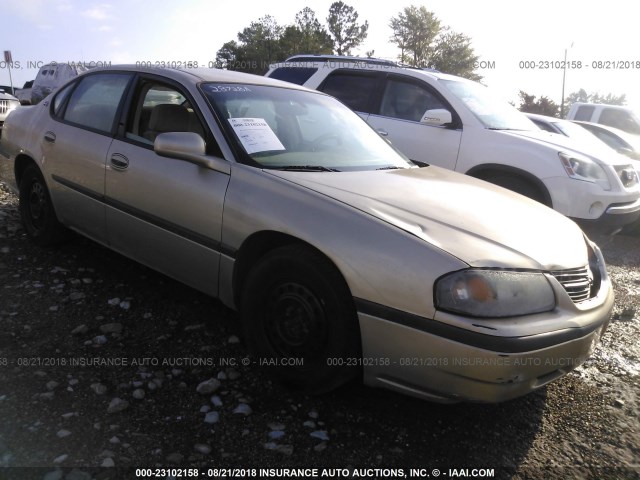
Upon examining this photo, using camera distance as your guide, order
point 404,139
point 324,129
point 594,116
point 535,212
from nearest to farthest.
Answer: point 535,212 → point 324,129 → point 404,139 → point 594,116

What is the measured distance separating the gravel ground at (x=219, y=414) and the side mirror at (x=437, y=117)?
2.94 metres

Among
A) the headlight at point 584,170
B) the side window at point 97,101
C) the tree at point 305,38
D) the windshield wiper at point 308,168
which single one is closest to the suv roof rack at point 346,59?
the headlight at point 584,170

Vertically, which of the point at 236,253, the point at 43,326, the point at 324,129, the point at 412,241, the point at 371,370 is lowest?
the point at 43,326

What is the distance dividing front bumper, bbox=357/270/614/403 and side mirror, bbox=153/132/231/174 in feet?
3.95

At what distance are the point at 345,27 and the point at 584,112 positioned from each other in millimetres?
50118

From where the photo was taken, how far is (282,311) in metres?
2.66

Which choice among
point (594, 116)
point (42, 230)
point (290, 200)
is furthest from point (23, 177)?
point (594, 116)

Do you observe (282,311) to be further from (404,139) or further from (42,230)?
(404,139)

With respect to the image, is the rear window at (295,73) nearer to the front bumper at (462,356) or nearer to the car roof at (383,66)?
the car roof at (383,66)

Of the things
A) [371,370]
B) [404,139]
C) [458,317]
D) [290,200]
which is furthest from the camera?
[404,139]

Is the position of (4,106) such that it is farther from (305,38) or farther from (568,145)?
(305,38)

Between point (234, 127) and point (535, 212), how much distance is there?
1762 mm

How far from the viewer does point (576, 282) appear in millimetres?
2518

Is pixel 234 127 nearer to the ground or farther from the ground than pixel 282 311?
farther from the ground
